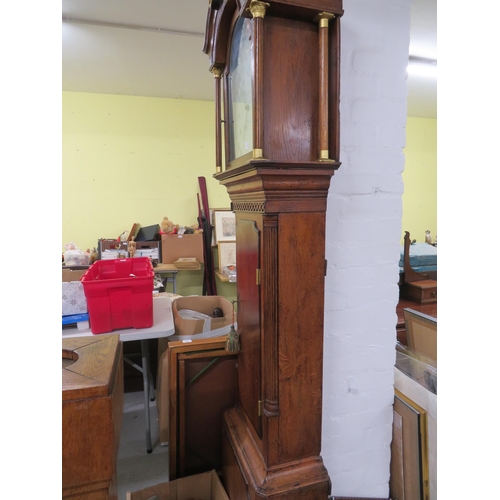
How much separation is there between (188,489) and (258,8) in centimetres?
143

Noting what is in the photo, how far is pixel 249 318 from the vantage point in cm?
97

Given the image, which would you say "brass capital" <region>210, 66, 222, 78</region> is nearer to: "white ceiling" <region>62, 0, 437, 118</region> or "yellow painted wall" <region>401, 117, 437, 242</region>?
"white ceiling" <region>62, 0, 437, 118</region>

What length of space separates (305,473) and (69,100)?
3.73 metres

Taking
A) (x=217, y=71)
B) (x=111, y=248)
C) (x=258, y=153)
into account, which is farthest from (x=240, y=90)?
(x=111, y=248)

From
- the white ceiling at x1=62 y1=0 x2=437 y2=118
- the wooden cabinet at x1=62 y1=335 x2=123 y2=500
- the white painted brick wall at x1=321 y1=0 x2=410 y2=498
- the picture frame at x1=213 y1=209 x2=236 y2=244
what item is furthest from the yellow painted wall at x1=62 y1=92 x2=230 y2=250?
the wooden cabinet at x1=62 y1=335 x2=123 y2=500

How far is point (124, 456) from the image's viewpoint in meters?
1.83

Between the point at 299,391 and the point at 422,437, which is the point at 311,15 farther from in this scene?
the point at 422,437

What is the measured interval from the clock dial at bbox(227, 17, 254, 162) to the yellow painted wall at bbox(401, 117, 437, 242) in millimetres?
Answer: 4057

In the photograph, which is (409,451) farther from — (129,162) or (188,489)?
(129,162)

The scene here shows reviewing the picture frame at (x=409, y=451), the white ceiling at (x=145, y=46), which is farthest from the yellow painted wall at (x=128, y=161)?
the picture frame at (x=409, y=451)

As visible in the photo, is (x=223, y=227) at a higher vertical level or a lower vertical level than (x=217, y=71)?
lower

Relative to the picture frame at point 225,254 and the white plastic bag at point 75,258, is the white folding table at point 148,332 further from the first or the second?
the picture frame at point 225,254

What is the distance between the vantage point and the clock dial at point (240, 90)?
866 mm
